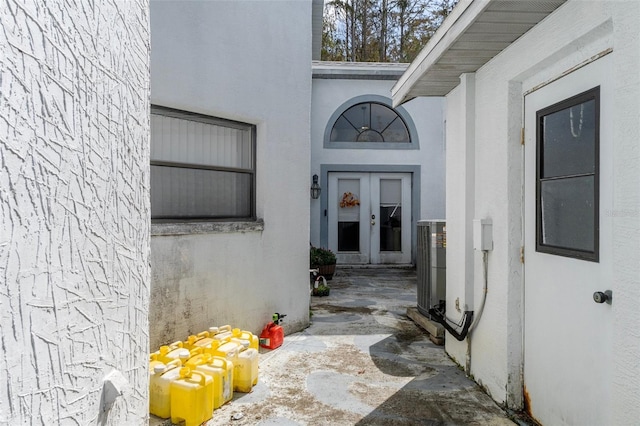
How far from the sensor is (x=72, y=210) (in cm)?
133

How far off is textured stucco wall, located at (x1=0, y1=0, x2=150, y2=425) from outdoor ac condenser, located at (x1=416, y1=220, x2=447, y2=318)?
3.81 meters

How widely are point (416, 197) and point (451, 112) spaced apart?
615 centimetres

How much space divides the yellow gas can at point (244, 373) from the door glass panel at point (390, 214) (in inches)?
291

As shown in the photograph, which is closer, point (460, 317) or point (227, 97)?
point (460, 317)

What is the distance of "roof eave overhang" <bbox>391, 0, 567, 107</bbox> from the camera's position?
268cm

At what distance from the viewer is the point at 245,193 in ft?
15.6

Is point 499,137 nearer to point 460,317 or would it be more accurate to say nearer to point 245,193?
point 460,317

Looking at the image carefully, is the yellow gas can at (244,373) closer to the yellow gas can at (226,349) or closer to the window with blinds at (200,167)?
the yellow gas can at (226,349)

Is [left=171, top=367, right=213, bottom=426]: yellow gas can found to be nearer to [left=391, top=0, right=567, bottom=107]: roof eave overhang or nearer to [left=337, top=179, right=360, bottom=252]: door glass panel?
[left=391, top=0, right=567, bottom=107]: roof eave overhang

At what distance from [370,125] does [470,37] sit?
24.6 feet

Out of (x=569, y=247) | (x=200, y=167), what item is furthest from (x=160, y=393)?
(x=569, y=247)

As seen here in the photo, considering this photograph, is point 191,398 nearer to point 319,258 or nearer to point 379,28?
point 319,258

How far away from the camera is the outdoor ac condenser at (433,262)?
4.96 metres

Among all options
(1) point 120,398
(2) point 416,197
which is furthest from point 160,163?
(2) point 416,197
